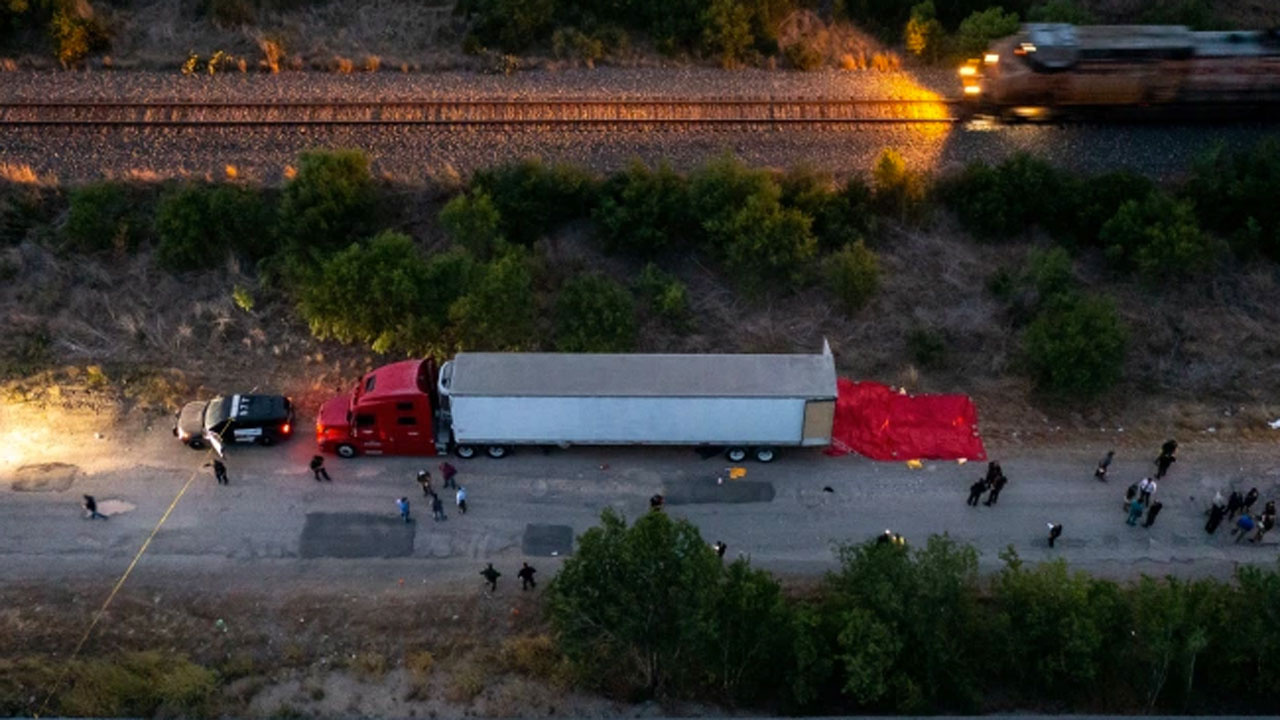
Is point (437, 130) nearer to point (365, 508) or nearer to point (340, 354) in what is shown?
point (340, 354)

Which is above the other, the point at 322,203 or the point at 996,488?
the point at 322,203

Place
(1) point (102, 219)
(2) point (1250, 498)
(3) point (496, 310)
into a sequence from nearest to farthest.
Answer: (2) point (1250, 498)
(3) point (496, 310)
(1) point (102, 219)

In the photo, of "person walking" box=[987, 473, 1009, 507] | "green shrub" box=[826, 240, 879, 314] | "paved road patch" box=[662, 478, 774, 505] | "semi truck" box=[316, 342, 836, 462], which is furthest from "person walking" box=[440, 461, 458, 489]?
"person walking" box=[987, 473, 1009, 507]

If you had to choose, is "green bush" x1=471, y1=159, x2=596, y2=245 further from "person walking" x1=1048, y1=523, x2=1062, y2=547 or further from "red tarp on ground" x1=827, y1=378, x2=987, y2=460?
"person walking" x1=1048, y1=523, x2=1062, y2=547

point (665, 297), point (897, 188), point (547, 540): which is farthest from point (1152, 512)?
point (547, 540)

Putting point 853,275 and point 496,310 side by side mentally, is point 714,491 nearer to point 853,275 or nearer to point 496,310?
point 496,310

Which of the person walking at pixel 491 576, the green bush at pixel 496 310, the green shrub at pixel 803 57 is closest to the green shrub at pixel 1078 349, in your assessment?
the green shrub at pixel 803 57

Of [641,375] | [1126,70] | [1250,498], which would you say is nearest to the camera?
[1250,498]
